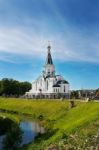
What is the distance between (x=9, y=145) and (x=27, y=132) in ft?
74.0

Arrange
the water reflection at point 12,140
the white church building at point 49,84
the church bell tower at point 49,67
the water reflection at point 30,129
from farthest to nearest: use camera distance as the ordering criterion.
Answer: the church bell tower at point 49,67 → the white church building at point 49,84 → the water reflection at point 30,129 → the water reflection at point 12,140

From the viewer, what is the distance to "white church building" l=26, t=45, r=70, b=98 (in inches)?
6855

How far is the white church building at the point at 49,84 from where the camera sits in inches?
6855

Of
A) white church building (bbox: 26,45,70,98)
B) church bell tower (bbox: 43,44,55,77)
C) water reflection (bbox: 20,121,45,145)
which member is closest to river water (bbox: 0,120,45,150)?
water reflection (bbox: 20,121,45,145)

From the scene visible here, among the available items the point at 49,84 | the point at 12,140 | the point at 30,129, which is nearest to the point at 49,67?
the point at 49,84

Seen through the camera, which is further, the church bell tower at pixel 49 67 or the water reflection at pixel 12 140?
the church bell tower at pixel 49 67

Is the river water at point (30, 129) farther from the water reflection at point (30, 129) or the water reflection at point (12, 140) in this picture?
the water reflection at point (12, 140)

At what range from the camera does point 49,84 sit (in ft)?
588

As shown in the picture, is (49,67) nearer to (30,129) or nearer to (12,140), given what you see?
(30,129)

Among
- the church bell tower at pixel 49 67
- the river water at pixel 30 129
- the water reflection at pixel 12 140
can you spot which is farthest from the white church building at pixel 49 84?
the water reflection at pixel 12 140

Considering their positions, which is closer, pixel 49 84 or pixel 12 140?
pixel 12 140

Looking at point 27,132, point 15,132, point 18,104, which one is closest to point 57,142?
point 15,132

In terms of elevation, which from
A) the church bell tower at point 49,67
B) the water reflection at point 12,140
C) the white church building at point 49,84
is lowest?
the water reflection at point 12,140

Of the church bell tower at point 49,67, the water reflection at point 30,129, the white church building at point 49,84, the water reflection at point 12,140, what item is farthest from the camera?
the church bell tower at point 49,67
